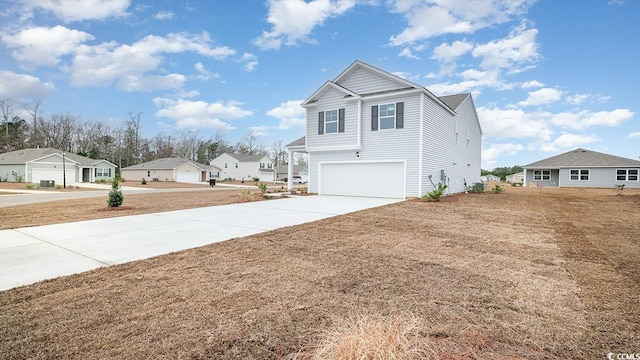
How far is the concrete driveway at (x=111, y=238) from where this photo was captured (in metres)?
4.57

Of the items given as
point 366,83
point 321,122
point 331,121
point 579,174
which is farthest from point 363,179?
point 579,174

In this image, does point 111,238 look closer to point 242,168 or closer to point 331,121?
point 331,121

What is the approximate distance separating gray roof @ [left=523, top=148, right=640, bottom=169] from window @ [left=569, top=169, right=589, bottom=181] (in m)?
0.79

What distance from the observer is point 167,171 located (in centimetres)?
5153

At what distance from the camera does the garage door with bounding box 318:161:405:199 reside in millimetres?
15711

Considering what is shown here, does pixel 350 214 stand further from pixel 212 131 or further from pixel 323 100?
pixel 212 131

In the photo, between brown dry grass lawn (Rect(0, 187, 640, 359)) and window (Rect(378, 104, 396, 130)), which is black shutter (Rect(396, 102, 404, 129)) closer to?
window (Rect(378, 104, 396, 130))

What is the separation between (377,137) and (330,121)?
119 inches

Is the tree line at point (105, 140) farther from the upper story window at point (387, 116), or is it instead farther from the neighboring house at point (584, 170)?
the neighboring house at point (584, 170)

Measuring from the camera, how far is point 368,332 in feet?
7.41

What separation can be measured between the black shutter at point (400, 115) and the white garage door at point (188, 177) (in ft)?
150

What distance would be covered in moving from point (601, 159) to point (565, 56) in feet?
72.6

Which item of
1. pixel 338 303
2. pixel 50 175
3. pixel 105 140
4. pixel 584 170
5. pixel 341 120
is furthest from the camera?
pixel 105 140

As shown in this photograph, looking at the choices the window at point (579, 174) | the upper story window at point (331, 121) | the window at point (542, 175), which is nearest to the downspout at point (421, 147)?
the upper story window at point (331, 121)
